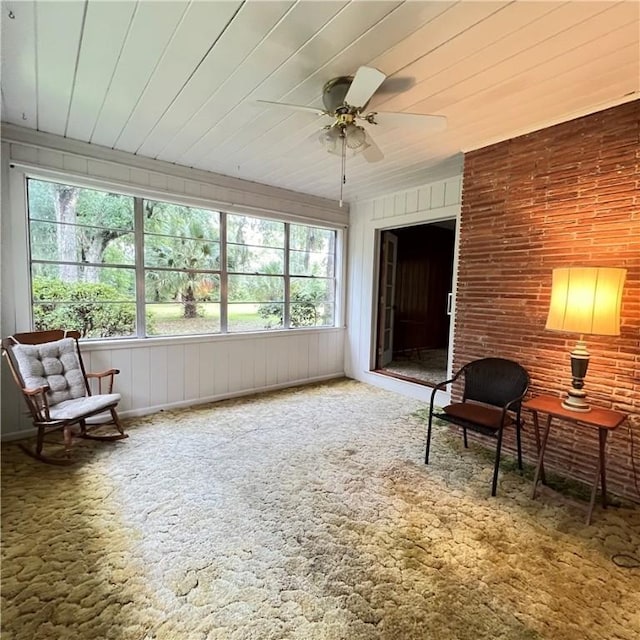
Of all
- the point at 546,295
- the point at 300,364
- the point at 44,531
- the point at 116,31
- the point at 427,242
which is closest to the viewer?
the point at 116,31

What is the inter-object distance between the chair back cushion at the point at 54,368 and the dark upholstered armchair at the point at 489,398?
2.95 meters

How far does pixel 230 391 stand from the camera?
430 cm

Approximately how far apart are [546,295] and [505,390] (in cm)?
80

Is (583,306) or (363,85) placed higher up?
(363,85)

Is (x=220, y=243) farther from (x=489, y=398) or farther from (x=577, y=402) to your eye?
(x=577, y=402)

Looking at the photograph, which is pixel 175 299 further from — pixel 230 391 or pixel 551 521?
pixel 551 521

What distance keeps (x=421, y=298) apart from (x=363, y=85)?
19.8ft

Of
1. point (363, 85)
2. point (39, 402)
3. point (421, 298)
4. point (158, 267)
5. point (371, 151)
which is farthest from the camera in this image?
point (421, 298)

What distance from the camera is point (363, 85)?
5.82 feet

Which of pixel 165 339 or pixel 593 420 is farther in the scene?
pixel 165 339

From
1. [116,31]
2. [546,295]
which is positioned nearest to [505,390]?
[546,295]

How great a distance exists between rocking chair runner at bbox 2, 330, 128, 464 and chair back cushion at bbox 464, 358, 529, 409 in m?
Answer: 3.00

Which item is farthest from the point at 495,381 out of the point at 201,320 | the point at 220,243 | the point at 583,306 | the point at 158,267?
the point at 158,267

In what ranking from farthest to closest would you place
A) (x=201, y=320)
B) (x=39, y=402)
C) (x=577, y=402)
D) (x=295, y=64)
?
1. (x=201, y=320)
2. (x=39, y=402)
3. (x=577, y=402)
4. (x=295, y=64)
